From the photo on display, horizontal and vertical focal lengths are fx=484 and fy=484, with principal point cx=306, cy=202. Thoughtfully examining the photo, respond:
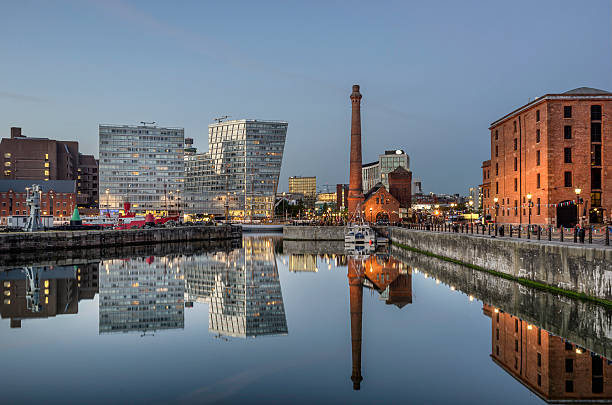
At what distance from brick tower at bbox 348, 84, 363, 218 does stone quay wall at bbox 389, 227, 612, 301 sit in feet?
171

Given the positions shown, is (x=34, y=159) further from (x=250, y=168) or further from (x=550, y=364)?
(x=550, y=364)

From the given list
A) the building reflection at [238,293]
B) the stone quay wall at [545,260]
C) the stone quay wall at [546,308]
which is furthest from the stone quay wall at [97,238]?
the stone quay wall at [546,308]

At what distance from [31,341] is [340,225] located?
77332mm

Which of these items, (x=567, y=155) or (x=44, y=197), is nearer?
(x=567, y=155)

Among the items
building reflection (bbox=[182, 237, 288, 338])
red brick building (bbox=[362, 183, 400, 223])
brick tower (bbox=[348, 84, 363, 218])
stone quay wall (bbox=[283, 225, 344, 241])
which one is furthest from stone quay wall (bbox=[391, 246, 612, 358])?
red brick building (bbox=[362, 183, 400, 223])

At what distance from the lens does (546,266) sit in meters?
27.5

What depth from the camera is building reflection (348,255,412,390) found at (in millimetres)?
19212

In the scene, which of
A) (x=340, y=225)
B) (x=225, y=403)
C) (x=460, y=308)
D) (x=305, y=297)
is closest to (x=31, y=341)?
(x=225, y=403)

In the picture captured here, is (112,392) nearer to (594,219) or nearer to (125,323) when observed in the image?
(125,323)

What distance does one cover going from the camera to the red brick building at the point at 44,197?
5507 inches

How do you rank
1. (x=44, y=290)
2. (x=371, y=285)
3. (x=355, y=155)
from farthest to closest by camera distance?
(x=355, y=155), (x=371, y=285), (x=44, y=290)

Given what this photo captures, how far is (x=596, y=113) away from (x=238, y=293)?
144 feet

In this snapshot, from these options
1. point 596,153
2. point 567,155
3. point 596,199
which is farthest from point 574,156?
point 596,199

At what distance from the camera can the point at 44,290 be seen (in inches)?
1277
